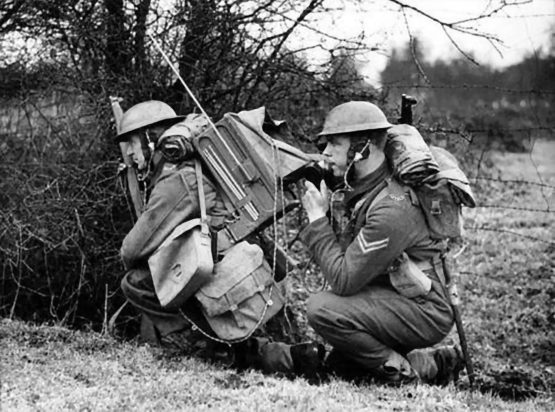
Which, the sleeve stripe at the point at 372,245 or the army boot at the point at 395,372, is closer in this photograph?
the sleeve stripe at the point at 372,245

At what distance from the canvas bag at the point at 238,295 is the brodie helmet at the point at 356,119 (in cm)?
103

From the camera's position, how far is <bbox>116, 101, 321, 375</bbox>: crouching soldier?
6648 millimetres

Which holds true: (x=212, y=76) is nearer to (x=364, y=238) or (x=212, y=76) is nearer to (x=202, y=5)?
(x=202, y=5)

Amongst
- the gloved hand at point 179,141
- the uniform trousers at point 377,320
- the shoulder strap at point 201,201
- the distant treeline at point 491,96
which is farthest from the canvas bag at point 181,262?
the distant treeline at point 491,96

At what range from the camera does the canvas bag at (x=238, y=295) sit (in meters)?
6.46

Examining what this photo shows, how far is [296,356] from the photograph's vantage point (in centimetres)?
684

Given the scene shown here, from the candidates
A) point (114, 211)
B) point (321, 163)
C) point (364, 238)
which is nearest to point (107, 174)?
point (114, 211)

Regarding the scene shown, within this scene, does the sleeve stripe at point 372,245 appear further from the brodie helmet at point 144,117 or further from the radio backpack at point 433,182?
the brodie helmet at point 144,117

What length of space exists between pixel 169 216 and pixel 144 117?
0.87 meters

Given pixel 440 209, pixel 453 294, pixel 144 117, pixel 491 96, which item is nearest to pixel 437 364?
pixel 453 294

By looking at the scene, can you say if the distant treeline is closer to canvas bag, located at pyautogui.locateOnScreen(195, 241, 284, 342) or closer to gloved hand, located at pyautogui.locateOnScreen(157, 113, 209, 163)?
gloved hand, located at pyautogui.locateOnScreen(157, 113, 209, 163)

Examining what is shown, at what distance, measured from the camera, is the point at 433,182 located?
6266mm

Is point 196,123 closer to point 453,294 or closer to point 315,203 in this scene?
point 315,203

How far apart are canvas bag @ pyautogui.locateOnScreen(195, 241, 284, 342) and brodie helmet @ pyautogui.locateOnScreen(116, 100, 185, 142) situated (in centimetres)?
118
